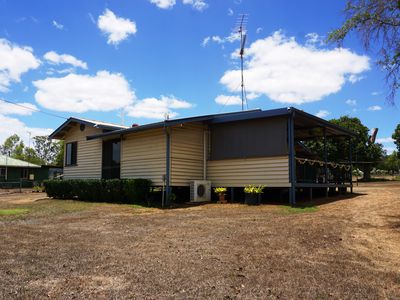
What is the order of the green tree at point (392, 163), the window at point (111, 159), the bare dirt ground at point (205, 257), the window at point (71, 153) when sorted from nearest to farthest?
the bare dirt ground at point (205, 257), the window at point (111, 159), the window at point (71, 153), the green tree at point (392, 163)

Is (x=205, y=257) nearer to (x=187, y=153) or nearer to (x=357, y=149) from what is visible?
(x=187, y=153)

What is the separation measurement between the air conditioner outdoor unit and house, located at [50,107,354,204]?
414mm

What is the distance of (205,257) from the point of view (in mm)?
5570

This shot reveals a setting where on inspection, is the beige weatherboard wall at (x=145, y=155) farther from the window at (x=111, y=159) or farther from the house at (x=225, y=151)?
the window at (x=111, y=159)

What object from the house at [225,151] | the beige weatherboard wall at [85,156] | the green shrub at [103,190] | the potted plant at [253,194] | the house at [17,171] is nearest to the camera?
the potted plant at [253,194]

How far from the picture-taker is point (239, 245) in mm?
6406

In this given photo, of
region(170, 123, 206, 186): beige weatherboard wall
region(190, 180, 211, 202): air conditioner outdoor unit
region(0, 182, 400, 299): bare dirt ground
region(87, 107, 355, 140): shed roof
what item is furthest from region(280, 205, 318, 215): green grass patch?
region(170, 123, 206, 186): beige weatherboard wall

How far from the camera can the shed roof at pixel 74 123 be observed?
18.1m

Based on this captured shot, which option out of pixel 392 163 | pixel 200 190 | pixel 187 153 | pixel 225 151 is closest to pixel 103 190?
pixel 187 153

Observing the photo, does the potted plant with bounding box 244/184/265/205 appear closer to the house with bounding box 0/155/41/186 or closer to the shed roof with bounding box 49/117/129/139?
the shed roof with bounding box 49/117/129/139

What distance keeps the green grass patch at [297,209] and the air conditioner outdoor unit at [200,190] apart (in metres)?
3.66

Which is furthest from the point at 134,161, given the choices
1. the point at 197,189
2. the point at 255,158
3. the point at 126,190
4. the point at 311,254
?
the point at 311,254

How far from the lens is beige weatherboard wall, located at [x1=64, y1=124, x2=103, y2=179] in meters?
18.9

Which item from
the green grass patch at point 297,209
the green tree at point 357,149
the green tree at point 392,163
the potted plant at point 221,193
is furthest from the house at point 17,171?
the green tree at point 392,163
